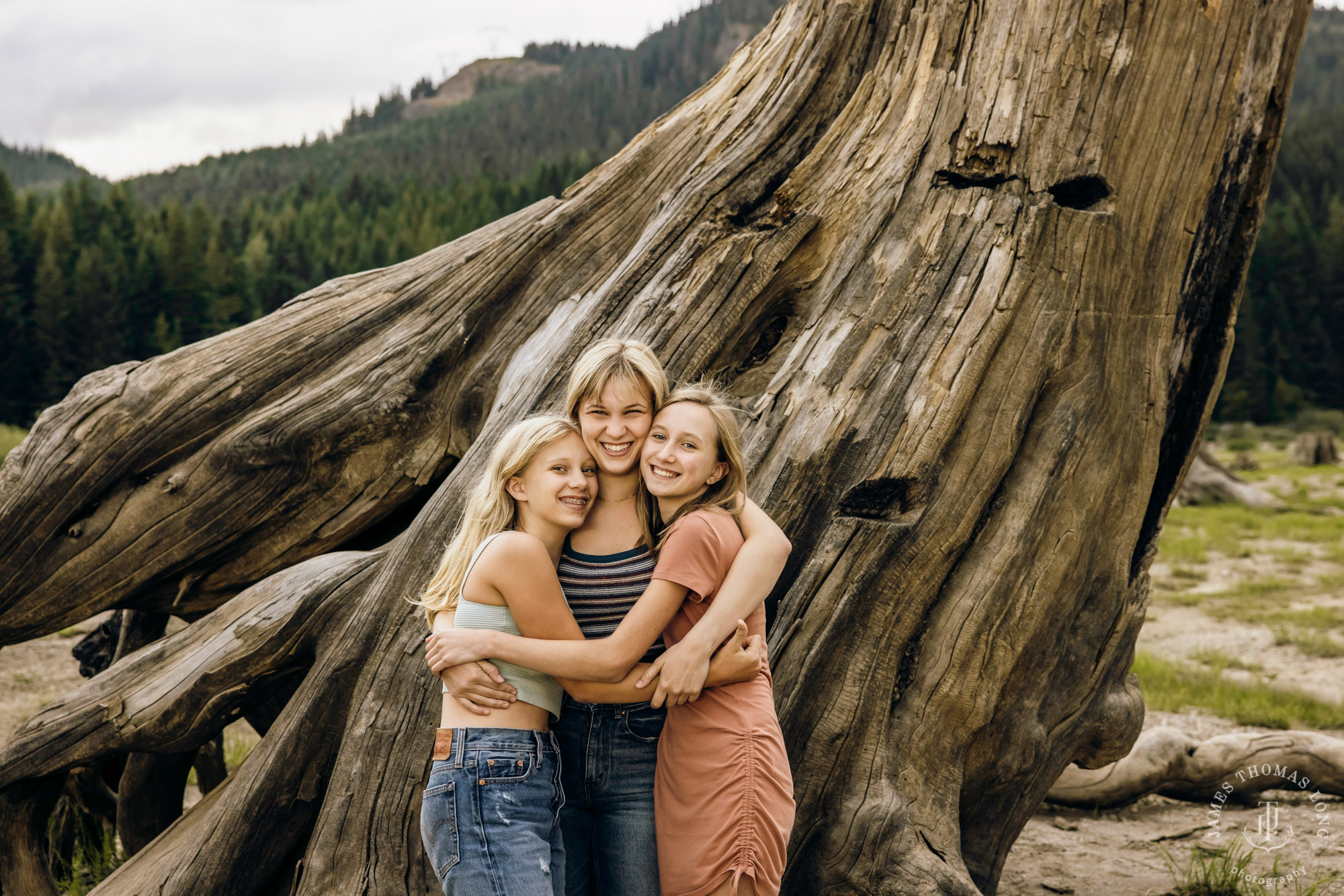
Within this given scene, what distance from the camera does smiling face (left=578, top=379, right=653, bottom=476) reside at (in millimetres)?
2145

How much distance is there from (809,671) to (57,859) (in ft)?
11.4

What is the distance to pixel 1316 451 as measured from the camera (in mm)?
21062

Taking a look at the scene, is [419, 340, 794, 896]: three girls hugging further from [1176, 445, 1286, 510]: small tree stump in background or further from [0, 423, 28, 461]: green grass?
[0, 423, 28, 461]: green grass

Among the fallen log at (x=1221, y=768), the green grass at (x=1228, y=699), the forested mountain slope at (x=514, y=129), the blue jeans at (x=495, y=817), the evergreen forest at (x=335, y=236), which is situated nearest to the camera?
the blue jeans at (x=495, y=817)

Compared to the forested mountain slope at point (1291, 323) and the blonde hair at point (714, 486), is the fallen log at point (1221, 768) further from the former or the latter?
the forested mountain slope at point (1291, 323)

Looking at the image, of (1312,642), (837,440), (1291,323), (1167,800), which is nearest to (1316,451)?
(1312,642)

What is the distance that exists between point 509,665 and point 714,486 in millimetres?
594

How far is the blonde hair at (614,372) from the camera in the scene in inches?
84.8

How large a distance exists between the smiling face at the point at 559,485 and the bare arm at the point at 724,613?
0.35m

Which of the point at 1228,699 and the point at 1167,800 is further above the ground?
the point at 1167,800

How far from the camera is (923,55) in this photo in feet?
11.0

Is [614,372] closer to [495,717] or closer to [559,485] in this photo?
[559,485]

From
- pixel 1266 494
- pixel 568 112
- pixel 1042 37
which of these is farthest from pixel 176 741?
pixel 568 112

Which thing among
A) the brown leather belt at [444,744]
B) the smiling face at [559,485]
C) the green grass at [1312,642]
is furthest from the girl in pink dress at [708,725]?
the green grass at [1312,642]
